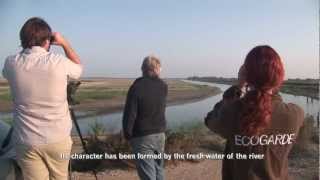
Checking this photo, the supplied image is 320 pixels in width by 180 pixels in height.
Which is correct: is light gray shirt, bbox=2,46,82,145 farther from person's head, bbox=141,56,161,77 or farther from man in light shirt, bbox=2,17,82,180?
person's head, bbox=141,56,161,77

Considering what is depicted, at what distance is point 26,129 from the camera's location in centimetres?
262

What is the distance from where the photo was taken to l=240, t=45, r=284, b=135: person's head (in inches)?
77.4

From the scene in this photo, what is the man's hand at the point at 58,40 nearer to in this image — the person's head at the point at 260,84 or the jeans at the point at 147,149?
the person's head at the point at 260,84

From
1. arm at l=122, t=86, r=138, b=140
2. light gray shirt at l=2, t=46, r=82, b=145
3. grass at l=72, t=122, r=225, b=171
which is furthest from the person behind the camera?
grass at l=72, t=122, r=225, b=171

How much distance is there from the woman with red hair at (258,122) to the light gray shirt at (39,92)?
3.01ft

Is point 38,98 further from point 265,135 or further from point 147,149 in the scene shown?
point 147,149

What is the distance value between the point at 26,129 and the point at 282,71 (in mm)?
1432

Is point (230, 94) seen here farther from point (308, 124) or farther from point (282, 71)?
point (308, 124)

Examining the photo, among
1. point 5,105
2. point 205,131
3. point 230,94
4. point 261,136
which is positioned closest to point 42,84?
point 230,94

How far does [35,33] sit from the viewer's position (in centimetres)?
263

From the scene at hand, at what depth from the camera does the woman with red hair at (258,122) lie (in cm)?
198

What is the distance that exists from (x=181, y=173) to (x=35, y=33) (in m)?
3.53

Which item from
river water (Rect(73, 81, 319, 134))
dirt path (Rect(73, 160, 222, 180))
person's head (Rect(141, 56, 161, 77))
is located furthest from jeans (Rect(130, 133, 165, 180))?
river water (Rect(73, 81, 319, 134))

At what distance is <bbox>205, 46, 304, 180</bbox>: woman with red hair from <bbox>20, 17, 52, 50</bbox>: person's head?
1078 mm
